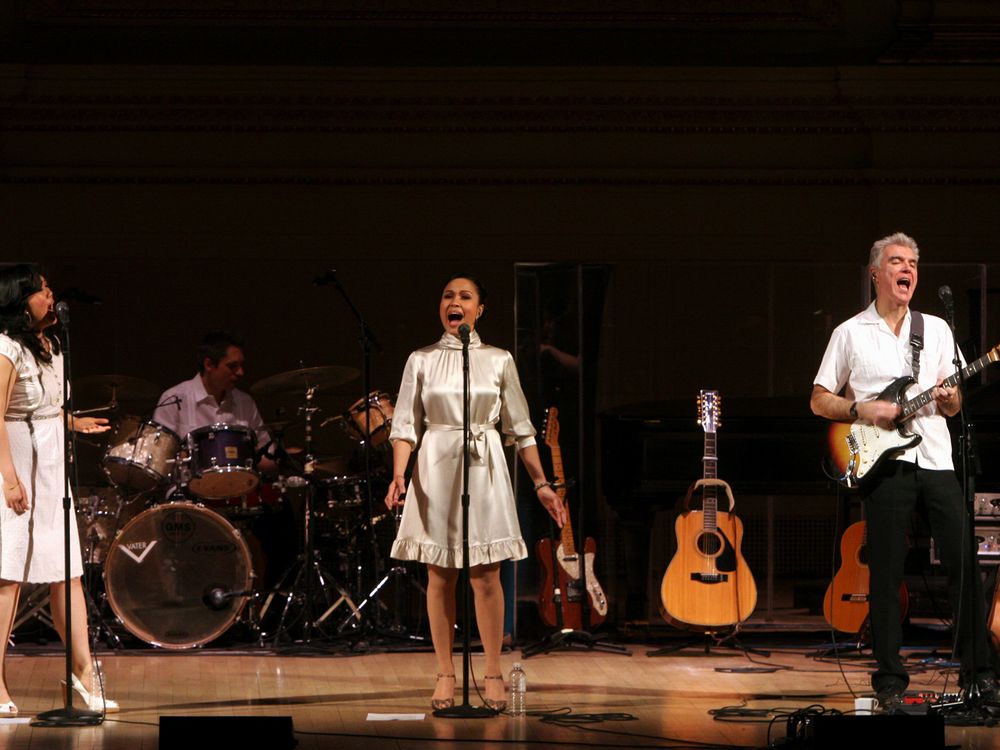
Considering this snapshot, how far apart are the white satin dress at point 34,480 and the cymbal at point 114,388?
2345mm

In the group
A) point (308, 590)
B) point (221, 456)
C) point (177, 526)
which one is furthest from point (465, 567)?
point (177, 526)

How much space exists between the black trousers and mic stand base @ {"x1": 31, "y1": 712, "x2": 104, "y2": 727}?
2873 millimetres

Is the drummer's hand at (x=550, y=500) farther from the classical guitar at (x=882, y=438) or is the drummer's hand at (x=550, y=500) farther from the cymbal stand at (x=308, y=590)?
the cymbal stand at (x=308, y=590)

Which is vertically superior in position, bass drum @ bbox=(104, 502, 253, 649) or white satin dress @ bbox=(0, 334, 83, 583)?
white satin dress @ bbox=(0, 334, 83, 583)

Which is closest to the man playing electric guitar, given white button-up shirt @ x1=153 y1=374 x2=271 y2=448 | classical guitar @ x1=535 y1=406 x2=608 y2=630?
classical guitar @ x1=535 y1=406 x2=608 y2=630

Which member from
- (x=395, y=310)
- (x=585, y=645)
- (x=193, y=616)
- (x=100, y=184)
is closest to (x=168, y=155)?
(x=100, y=184)

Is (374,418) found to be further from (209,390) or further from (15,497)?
(15,497)

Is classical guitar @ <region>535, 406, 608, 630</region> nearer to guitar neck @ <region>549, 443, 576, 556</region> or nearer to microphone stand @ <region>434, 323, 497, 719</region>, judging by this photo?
guitar neck @ <region>549, 443, 576, 556</region>

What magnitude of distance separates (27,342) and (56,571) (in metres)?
0.86

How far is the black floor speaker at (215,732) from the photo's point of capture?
15.2 feet

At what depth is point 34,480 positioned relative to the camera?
6258 mm

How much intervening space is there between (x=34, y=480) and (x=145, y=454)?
6.77 feet

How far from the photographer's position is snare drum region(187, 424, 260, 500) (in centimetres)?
827

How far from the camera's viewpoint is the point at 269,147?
10195 millimetres
